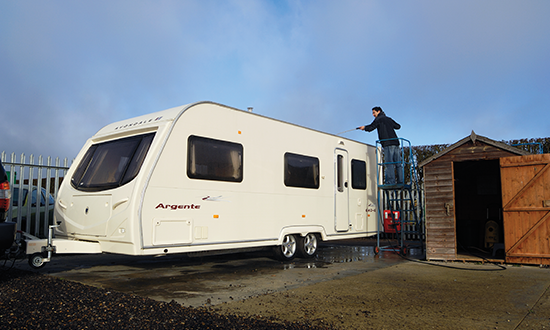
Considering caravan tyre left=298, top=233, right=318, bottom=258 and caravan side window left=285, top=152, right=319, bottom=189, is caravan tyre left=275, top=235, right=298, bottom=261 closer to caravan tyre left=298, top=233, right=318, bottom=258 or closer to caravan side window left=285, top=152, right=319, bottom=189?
caravan tyre left=298, top=233, right=318, bottom=258

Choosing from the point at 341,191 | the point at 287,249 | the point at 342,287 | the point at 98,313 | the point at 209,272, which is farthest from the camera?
the point at 341,191

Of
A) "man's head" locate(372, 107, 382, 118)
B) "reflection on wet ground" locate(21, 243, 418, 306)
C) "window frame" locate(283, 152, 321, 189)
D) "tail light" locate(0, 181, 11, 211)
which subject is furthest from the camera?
"man's head" locate(372, 107, 382, 118)

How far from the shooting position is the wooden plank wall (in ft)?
28.5

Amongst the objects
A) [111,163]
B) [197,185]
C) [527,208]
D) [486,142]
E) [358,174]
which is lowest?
[527,208]

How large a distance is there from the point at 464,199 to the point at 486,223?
1.25 meters

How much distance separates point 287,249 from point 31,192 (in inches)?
221

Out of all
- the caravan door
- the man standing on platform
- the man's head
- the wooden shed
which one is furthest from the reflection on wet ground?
the man's head

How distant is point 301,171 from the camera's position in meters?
8.72

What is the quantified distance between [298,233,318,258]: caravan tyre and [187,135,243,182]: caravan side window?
7.50 ft

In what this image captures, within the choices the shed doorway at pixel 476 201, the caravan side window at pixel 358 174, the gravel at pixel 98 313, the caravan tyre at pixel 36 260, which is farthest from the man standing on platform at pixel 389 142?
the caravan tyre at pixel 36 260

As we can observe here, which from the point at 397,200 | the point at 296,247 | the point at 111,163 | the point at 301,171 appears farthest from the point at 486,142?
the point at 111,163

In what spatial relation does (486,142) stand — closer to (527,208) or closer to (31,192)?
(527,208)

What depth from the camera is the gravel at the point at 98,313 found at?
391 cm

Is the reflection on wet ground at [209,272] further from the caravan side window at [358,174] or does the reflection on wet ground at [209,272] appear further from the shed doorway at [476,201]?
the shed doorway at [476,201]
